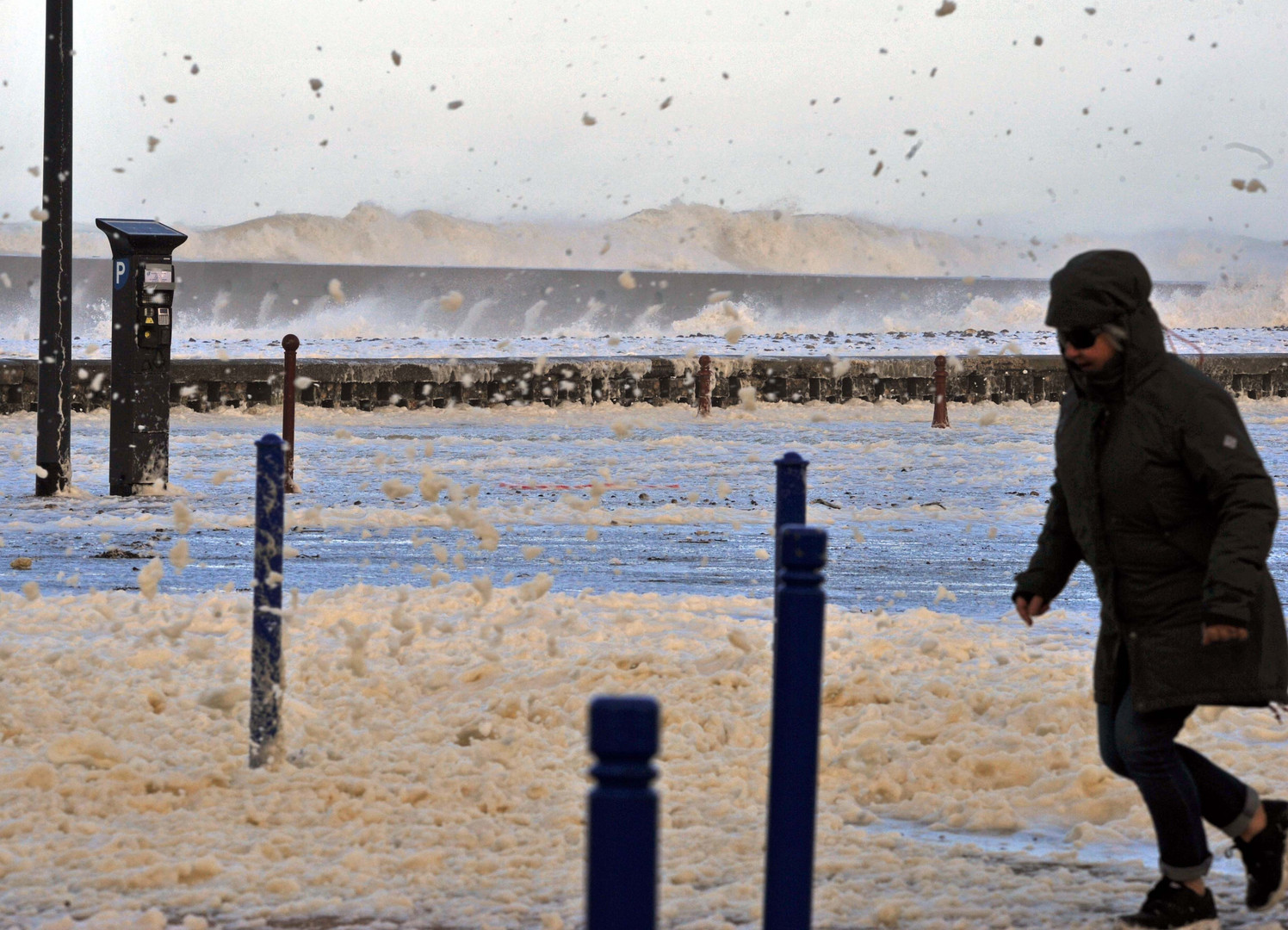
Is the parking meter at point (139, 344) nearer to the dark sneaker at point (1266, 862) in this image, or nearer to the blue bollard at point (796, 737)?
the blue bollard at point (796, 737)

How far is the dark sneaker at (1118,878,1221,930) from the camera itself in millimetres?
4012

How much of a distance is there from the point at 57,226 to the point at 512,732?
327 inches

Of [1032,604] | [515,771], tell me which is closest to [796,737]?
[1032,604]

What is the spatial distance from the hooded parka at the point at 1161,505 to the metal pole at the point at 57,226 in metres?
10.1

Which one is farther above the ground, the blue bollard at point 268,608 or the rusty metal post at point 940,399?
the rusty metal post at point 940,399

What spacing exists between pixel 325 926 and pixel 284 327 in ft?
197

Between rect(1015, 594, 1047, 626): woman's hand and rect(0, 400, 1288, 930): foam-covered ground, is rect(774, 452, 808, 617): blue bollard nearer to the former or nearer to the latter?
rect(0, 400, 1288, 930): foam-covered ground

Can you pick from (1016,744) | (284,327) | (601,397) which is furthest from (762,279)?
(1016,744)

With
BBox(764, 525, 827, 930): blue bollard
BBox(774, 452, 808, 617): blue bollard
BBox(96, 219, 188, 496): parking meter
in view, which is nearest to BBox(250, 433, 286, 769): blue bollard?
BBox(774, 452, 808, 617): blue bollard

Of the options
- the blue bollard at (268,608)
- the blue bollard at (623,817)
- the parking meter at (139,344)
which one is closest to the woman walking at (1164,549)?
the blue bollard at (623,817)

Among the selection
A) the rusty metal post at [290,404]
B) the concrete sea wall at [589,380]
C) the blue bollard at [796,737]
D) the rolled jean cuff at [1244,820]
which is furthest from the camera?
the concrete sea wall at [589,380]

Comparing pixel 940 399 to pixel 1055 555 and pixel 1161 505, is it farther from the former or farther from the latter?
pixel 1161 505

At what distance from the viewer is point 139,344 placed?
1275cm

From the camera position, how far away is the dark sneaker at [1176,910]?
401 centimetres
